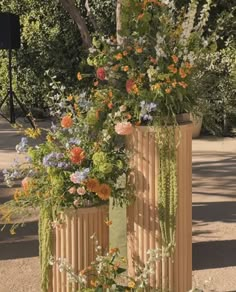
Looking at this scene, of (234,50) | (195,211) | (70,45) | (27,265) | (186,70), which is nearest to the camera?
(186,70)

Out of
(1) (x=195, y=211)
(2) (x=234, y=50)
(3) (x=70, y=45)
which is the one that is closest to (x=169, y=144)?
(1) (x=195, y=211)

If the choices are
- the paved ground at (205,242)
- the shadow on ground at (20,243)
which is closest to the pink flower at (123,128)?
the paved ground at (205,242)

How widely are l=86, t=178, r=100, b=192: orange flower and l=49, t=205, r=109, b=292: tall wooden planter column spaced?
15cm

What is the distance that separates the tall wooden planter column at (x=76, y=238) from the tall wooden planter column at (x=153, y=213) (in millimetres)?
182

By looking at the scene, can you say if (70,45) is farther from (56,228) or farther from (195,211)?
(56,228)

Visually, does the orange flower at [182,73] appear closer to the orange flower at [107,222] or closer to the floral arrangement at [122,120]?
the floral arrangement at [122,120]

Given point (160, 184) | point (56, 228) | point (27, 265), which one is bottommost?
point (27, 265)

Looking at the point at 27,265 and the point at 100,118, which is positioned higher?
the point at 100,118

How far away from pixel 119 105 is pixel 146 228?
0.67 meters

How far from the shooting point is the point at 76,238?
11.2ft

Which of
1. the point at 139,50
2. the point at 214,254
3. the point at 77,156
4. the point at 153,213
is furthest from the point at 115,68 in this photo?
the point at 214,254

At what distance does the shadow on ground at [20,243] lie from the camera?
185 inches

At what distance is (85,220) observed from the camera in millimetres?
3408

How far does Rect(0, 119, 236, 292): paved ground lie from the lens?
416cm
